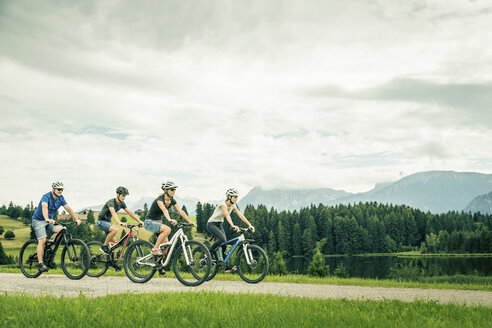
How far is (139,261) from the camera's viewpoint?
1192 cm

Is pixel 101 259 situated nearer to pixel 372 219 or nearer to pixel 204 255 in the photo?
pixel 204 255

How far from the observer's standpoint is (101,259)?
41.9 ft

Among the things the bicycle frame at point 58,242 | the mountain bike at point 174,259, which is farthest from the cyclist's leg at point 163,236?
the bicycle frame at point 58,242

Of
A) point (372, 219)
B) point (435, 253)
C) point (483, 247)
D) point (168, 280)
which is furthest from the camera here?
point (372, 219)

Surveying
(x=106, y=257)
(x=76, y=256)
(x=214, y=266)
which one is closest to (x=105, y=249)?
(x=106, y=257)

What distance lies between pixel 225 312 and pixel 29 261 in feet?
29.7

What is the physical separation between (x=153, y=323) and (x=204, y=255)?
5351mm

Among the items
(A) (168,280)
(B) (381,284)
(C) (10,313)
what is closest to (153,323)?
(C) (10,313)

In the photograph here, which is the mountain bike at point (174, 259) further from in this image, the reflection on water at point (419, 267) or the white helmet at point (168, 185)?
the reflection on water at point (419, 267)

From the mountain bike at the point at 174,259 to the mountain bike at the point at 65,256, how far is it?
142 cm

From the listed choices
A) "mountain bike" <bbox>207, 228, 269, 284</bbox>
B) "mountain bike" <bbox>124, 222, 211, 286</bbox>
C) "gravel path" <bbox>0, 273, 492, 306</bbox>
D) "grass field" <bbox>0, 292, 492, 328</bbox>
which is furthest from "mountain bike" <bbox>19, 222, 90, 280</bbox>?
"grass field" <bbox>0, 292, 492, 328</bbox>

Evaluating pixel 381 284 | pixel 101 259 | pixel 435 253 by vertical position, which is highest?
pixel 101 259

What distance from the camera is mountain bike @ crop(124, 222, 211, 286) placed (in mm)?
11141

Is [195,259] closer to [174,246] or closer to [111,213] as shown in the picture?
[174,246]
